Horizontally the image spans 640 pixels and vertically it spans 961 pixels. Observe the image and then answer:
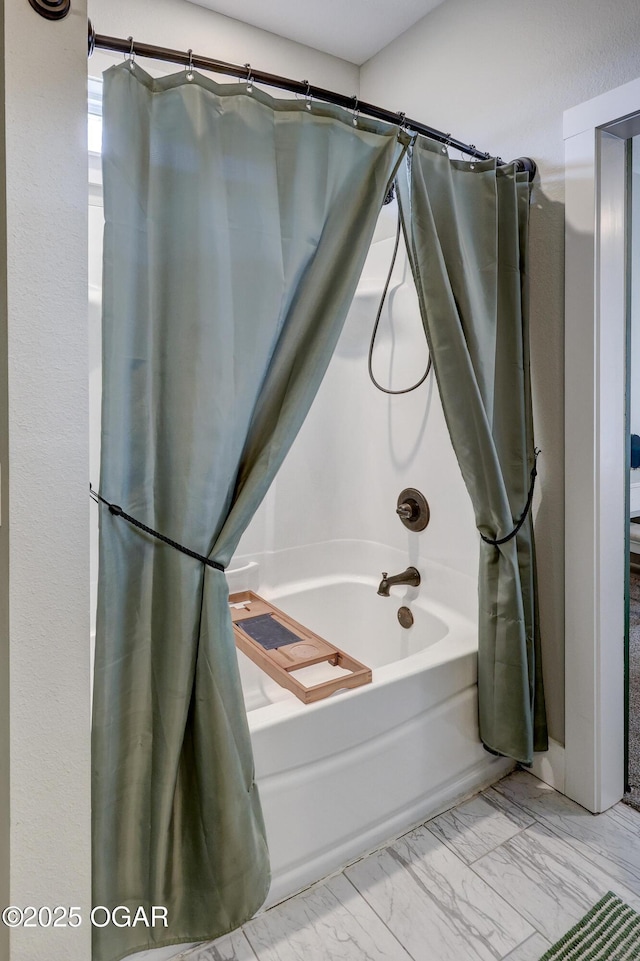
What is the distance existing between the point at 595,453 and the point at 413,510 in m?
0.79

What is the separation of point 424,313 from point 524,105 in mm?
879

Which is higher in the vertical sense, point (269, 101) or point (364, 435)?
point (269, 101)

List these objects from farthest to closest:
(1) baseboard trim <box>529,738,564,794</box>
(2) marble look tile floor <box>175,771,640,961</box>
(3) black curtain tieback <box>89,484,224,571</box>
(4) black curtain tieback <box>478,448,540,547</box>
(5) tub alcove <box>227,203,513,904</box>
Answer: (1) baseboard trim <box>529,738,564,794</box> < (4) black curtain tieback <box>478,448,540,547</box> < (5) tub alcove <box>227,203,513,904</box> < (2) marble look tile floor <box>175,771,640,961</box> < (3) black curtain tieback <box>89,484,224,571</box>

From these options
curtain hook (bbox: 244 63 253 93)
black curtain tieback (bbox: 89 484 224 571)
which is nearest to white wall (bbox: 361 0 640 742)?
curtain hook (bbox: 244 63 253 93)

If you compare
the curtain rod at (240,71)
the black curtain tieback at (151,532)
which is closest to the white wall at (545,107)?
the curtain rod at (240,71)

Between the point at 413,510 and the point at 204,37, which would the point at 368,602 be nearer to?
the point at 413,510

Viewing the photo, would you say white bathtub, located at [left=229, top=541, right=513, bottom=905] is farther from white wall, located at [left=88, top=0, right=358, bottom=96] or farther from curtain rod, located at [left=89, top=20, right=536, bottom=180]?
white wall, located at [left=88, top=0, right=358, bottom=96]

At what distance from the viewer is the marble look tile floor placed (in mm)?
1339

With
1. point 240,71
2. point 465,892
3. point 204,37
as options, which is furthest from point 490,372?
point 204,37

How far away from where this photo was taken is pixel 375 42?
7.66 feet

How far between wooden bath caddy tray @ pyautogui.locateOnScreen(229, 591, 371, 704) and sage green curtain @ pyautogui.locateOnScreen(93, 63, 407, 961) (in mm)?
390

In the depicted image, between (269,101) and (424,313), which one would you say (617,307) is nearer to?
(424,313)

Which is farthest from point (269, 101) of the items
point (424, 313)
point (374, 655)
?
point (374, 655)

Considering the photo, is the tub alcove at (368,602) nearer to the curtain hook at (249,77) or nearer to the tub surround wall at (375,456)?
the tub surround wall at (375,456)
